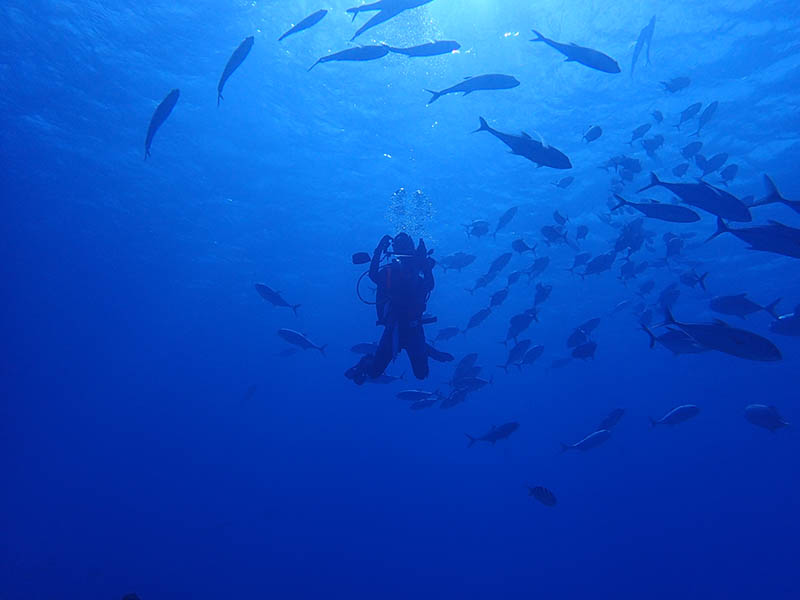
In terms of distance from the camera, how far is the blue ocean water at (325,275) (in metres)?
14.3

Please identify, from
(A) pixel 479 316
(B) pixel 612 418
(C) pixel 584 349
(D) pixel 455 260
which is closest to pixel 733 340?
(C) pixel 584 349

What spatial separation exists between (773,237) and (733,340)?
3.85ft

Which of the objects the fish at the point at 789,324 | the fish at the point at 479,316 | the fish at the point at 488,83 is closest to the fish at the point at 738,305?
the fish at the point at 789,324

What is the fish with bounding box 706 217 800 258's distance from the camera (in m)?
4.53

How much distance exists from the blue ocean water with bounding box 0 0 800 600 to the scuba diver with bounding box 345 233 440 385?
5.55 m

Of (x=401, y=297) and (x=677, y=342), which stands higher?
(x=401, y=297)

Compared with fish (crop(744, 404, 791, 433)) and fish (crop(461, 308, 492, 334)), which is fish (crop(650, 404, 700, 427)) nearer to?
fish (crop(744, 404, 791, 433))

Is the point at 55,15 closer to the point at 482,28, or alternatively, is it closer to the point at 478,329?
the point at 482,28

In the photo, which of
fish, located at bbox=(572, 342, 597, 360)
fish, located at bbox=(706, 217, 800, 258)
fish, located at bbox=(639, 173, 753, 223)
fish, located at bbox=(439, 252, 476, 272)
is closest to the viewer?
fish, located at bbox=(706, 217, 800, 258)

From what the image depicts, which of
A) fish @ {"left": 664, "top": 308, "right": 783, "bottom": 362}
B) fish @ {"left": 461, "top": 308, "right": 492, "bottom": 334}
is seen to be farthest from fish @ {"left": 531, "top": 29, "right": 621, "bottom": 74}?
fish @ {"left": 461, "top": 308, "right": 492, "bottom": 334}

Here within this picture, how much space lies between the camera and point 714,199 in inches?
201

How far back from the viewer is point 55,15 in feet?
46.2

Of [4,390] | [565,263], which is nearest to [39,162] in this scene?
[565,263]

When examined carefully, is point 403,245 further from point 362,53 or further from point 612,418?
point 612,418
